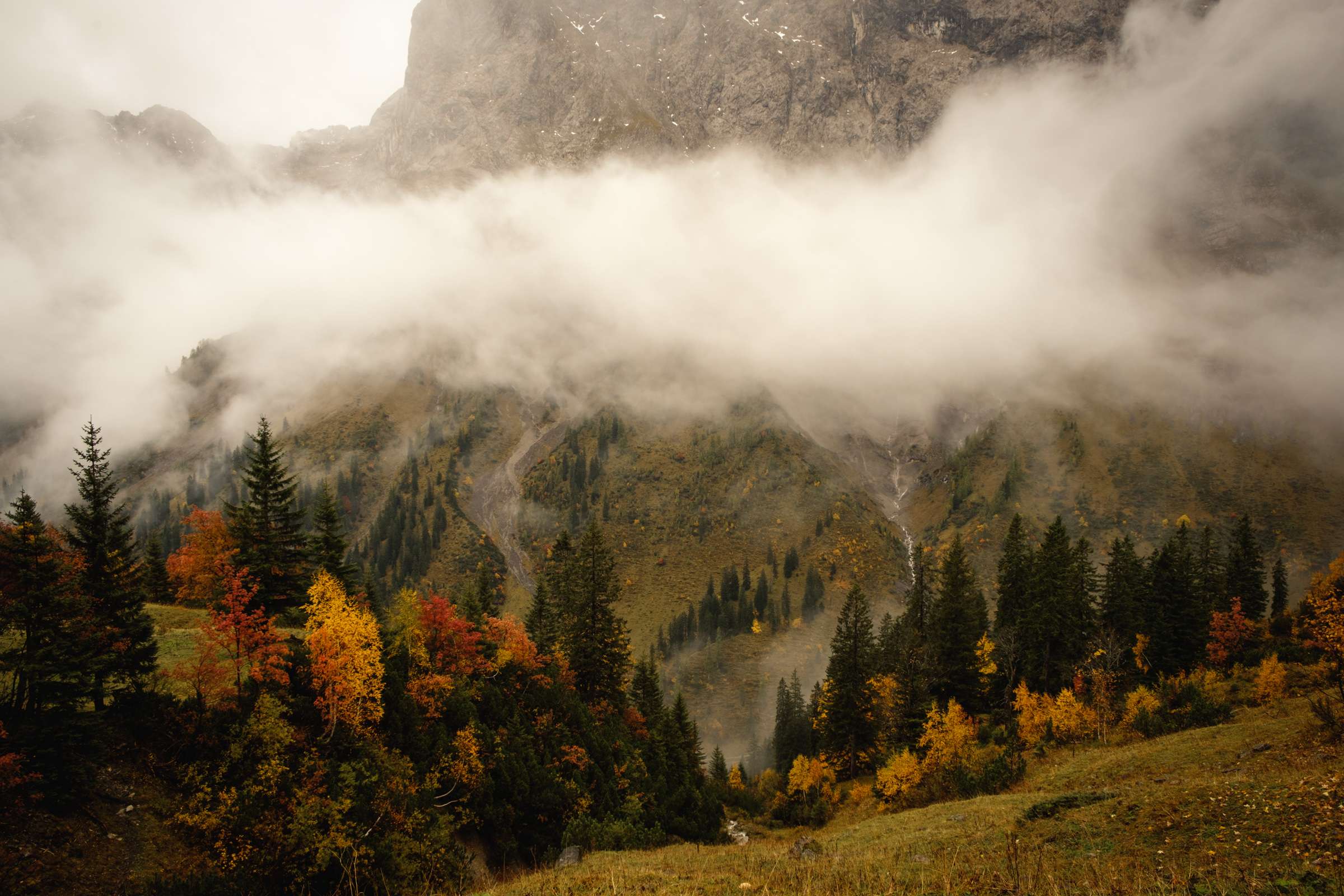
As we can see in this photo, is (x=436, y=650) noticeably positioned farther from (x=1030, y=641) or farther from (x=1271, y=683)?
(x=1271, y=683)

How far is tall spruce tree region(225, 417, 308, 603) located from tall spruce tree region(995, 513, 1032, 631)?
2589 inches

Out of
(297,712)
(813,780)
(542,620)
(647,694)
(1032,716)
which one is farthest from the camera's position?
(647,694)

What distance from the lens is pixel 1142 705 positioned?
4900 centimetres

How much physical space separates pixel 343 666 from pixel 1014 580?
6629 cm

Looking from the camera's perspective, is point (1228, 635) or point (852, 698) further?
point (852, 698)

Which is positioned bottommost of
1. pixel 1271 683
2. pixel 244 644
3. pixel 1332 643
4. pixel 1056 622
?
pixel 1271 683

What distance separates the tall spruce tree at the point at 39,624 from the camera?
25.1 metres

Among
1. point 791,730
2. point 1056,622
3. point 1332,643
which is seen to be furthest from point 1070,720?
point 791,730

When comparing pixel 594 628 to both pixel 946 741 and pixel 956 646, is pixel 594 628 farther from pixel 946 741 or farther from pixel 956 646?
pixel 956 646

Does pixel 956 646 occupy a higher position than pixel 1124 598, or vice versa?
pixel 1124 598

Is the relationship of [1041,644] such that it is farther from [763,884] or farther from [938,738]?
[763,884]

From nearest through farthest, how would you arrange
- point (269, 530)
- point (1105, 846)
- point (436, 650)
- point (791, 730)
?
point (1105, 846) < point (269, 530) < point (436, 650) < point (791, 730)

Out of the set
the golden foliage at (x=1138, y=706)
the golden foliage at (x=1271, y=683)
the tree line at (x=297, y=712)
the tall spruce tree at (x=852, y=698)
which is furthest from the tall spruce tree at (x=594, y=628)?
the golden foliage at (x=1271, y=683)

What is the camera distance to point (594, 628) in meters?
57.7
